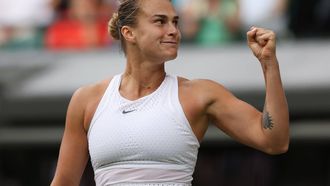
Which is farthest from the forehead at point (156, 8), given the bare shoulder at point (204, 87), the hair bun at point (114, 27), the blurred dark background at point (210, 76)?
the blurred dark background at point (210, 76)

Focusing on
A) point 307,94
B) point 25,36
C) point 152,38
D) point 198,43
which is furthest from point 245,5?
point 152,38

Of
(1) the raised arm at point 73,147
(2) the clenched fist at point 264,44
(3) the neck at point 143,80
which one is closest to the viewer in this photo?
(2) the clenched fist at point 264,44

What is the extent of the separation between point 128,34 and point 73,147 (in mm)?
553

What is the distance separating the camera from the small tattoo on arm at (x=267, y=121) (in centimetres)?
444

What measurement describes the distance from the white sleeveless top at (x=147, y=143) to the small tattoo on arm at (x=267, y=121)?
0.32 m

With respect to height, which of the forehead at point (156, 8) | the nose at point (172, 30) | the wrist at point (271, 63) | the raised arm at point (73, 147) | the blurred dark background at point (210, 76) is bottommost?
the blurred dark background at point (210, 76)

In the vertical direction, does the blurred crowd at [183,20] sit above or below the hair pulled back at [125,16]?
below

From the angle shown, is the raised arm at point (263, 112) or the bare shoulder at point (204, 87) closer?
the raised arm at point (263, 112)

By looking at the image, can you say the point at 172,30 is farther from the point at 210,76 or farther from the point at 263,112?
the point at 210,76

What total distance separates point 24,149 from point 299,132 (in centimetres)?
264

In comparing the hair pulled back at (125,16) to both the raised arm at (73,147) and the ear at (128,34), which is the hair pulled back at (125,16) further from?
the raised arm at (73,147)

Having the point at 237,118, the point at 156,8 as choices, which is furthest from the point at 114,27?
the point at 237,118

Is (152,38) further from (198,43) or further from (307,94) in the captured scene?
(198,43)

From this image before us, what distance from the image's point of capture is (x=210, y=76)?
898 centimetres
